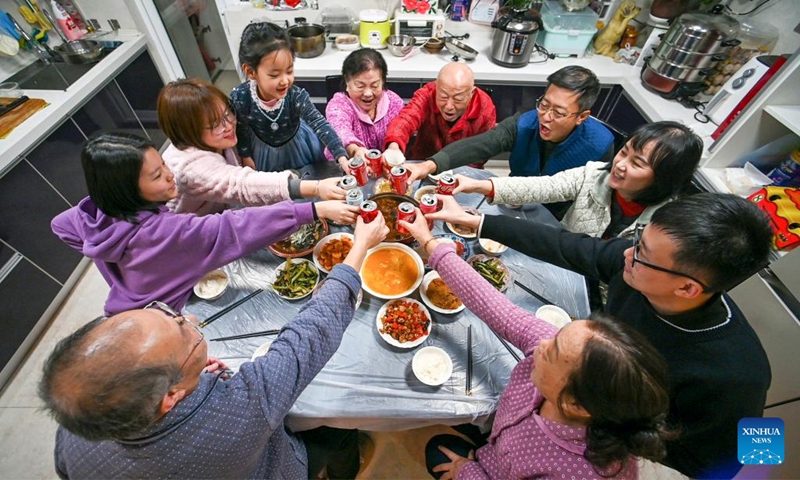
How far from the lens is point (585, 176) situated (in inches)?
71.6

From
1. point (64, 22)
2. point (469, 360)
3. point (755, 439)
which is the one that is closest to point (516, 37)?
point (469, 360)

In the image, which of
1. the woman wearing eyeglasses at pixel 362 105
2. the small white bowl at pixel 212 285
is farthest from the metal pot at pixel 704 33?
the small white bowl at pixel 212 285

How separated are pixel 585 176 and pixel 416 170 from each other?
36.1 inches

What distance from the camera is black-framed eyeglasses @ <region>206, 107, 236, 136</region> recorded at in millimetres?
1735

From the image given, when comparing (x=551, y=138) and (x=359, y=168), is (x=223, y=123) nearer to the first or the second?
(x=359, y=168)

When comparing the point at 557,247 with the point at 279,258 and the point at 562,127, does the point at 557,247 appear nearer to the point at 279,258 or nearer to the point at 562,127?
the point at 562,127

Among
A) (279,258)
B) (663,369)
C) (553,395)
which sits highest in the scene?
(663,369)

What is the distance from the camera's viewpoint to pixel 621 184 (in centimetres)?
160

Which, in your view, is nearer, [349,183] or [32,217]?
[349,183]

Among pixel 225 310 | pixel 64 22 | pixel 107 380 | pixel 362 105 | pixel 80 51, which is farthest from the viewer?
pixel 64 22

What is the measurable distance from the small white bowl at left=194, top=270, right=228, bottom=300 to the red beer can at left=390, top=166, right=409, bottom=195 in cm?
90

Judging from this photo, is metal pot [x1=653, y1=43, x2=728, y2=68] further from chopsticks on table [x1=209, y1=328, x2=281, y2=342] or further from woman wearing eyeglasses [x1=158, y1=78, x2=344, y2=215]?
chopsticks on table [x1=209, y1=328, x2=281, y2=342]

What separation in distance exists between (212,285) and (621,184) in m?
1.92

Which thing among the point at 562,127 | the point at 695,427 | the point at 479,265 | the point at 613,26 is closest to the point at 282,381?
the point at 479,265
